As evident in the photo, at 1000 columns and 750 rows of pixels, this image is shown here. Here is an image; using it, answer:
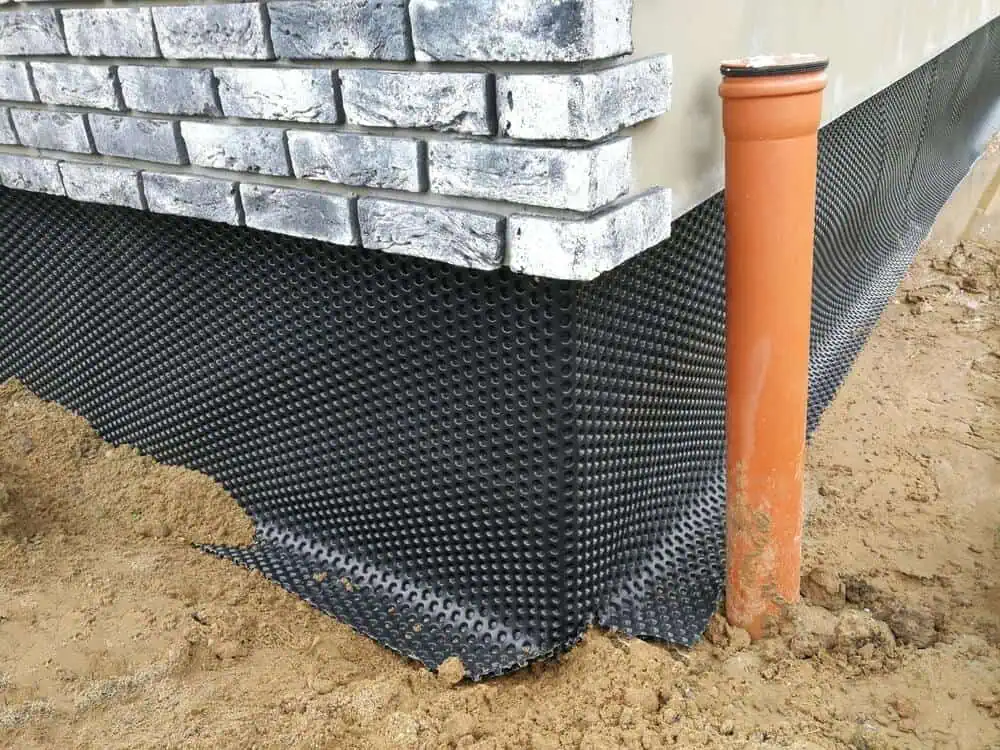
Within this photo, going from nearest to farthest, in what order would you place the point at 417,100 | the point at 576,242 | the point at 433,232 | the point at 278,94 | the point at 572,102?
the point at 572,102 < the point at 576,242 < the point at 417,100 < the point at 433,232 < the point at 278,94

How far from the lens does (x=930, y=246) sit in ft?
19.4

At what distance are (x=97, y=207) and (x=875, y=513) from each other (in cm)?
303

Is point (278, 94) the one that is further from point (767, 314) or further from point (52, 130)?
point (767, 314)

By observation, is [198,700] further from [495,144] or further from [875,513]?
[875,513]

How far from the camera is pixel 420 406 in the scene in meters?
2.42

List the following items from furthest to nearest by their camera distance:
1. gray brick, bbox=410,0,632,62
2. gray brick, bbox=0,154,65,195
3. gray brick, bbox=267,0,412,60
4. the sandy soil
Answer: gray brick, bbox=0,154,65,195 → the sandy soil → gray brick, bbox=267,0,412,60 → gray brick, bbox=410,0,632,62

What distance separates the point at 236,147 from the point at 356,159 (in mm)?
438

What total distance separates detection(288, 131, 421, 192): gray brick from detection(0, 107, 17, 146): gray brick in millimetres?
1352

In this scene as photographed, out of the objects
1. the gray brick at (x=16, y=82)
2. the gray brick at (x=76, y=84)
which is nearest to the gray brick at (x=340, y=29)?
the gray brick at (x=76, y=84)

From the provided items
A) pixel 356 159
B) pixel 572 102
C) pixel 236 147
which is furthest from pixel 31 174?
pixel 572 102

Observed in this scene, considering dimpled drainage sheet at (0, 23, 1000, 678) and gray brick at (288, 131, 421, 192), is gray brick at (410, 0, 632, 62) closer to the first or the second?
gray brick at (288, 131, 421, 192)

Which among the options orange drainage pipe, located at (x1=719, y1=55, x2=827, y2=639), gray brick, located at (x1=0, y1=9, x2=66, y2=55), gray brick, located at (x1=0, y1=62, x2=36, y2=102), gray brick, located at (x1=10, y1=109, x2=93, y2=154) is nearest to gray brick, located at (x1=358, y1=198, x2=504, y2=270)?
orange drainage pipe, located at (x1=719, y1=55, x2=827, y2=639)

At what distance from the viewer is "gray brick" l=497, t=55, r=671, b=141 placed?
1699 millimetres

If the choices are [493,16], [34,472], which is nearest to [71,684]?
[34,472]
